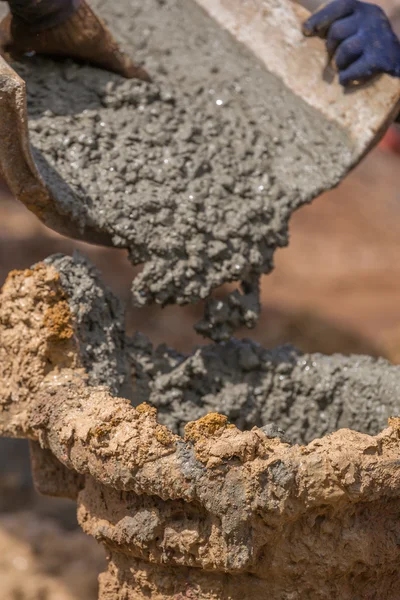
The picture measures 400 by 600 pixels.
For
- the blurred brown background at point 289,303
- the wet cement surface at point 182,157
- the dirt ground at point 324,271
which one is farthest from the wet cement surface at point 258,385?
the dirt ground at point 324,271

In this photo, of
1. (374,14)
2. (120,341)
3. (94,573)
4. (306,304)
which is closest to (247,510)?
(120,341)

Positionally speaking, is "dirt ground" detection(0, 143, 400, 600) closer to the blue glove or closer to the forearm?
the forearm

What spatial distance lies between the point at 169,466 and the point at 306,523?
0.23 metres

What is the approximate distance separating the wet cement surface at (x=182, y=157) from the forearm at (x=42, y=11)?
0.43 ft

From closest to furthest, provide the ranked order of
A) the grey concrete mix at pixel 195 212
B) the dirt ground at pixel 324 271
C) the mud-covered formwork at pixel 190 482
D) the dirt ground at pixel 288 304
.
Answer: the mud-covered formwork at pixel 190 482 < the grey concrete mix at pixel 195 212 < the dirt ground at pixel 288 304 < the dirt ground at pixel 324 271

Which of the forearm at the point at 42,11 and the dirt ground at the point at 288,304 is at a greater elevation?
the forearm at the point at 42,11

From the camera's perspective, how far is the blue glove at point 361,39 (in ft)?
A: 6.43

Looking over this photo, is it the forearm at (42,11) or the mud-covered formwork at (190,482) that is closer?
the mud-covered formwork at (190,482)

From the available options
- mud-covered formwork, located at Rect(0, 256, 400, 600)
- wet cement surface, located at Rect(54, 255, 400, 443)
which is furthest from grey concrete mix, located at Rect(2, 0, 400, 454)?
mud-covered formwork, located at Rect(0, 256, 400, 600)

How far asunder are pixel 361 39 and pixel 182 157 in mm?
555

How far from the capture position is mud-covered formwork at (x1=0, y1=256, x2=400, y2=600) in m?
1.13

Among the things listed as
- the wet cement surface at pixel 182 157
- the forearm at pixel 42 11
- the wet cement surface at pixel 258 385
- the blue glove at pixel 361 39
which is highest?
the blue glove at pixel 361 39

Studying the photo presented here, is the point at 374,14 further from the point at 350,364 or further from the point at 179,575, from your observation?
the point at 179,575

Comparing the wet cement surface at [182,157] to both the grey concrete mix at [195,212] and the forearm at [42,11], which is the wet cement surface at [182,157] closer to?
the grey concrete mix at [195,212]
